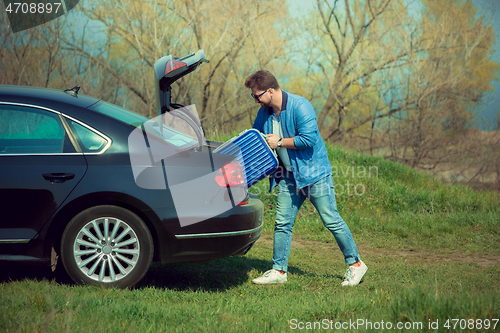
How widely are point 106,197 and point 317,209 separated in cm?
216

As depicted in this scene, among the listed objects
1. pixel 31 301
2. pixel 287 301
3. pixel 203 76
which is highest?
pixel 203 76

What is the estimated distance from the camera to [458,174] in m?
14.3

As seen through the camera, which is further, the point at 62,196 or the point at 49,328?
the point at 62,196

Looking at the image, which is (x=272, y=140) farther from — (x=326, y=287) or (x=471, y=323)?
(x=471, y=323)

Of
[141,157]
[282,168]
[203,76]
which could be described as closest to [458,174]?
[203,76]

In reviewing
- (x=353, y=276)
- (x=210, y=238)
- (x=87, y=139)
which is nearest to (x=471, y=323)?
(x=353, y=276)

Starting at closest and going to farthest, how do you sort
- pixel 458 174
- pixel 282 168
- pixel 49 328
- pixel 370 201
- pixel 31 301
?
1. pixel 49 328
2. pixel 31 301
3. pixel 282 168
4. pixel 370 201
5. pixel 458 174

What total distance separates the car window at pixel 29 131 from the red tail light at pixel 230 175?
142 centimetres

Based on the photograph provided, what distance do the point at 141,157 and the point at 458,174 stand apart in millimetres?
12987

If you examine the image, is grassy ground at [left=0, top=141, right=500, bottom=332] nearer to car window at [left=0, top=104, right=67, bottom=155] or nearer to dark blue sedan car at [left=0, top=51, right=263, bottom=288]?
dark blue sedan car at [left=0, top=51, right=263, bottom=288]

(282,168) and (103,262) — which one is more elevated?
(282,168)

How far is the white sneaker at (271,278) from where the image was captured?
4578mm

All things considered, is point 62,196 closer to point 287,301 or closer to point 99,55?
point 287,301

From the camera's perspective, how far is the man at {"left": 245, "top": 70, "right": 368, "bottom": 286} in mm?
4402
